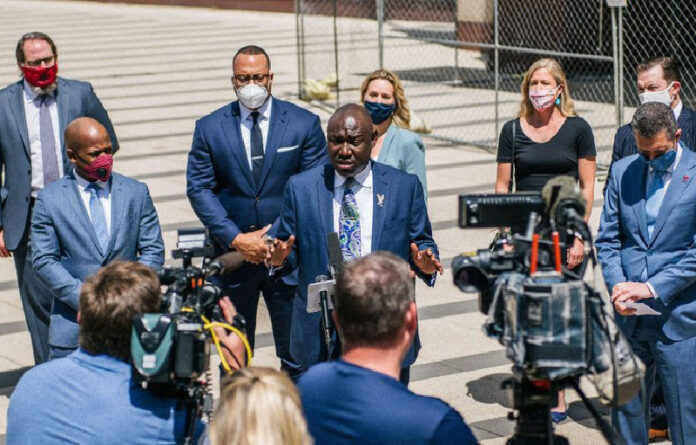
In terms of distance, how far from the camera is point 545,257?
350 cm

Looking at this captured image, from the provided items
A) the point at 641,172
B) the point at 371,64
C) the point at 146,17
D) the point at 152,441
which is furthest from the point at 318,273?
the point at 146,17

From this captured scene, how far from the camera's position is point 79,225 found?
5.66 m

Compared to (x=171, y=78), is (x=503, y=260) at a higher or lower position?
lower

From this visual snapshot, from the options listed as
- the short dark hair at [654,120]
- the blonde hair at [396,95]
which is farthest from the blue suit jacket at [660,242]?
the blonde hair at [396,95]

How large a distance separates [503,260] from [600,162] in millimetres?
9431

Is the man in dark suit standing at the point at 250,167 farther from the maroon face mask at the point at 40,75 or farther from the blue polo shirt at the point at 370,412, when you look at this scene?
the blue polo shirt at the point at 370,412

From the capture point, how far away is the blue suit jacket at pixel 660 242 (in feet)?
17.8

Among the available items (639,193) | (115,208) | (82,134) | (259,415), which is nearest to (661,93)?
(639,193)

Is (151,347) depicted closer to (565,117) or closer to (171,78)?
Result: (565,117)

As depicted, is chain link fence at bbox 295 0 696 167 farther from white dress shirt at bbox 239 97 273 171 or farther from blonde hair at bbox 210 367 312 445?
blonde hair at bbox 210 367 312 445

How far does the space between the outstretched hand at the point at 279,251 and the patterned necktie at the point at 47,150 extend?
76.0 inches

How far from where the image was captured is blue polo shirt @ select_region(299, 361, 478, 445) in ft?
10.6

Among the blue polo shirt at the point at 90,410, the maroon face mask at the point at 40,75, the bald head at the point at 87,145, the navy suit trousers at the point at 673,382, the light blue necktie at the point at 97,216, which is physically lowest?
the navy suit trousers at the point at 673,382

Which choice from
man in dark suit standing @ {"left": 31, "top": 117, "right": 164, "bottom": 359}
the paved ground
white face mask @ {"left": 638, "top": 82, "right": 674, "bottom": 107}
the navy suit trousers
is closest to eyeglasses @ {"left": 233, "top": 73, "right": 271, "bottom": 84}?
man in dark suit standing @ {"left": 31, "top": 117, "right": 164, "bottom": 359}
